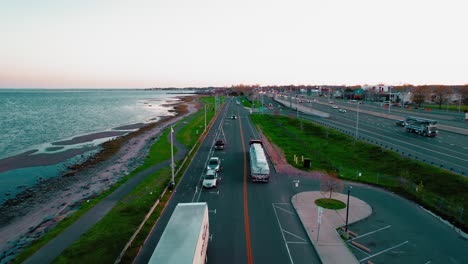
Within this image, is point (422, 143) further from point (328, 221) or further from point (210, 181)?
point (210, 181)

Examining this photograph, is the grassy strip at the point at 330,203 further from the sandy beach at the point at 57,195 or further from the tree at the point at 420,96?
the tree at the point at 420,96

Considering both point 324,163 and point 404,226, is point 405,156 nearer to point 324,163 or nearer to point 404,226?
point 324,163

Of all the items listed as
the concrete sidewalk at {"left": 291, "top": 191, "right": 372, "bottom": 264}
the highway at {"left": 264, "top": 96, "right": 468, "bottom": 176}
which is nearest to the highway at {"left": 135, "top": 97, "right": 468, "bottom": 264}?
the concrete sidewalk at {"left": 291, "top": 191, "right": 372, "bottom": 264}

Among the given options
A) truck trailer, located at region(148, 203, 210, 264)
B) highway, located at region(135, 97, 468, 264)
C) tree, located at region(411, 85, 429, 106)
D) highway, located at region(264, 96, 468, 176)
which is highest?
tree, located at region(411, 85, 429, 106)

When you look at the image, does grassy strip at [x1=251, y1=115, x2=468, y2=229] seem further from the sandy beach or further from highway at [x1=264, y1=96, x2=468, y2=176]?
the sandy beach

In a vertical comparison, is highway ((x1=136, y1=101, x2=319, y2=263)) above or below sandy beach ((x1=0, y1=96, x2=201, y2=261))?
above

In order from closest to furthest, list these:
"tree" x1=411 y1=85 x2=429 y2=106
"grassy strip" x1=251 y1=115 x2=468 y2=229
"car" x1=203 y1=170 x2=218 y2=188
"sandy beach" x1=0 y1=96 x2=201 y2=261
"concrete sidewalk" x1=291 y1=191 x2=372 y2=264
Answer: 1. "concrete sidewalk" x1=291 y1=191 x2=372 y2=264
2. "sandy beach" x1=0 y1=96 x2=201 y2=261
3. "grassy strip" x1=251 y1=115 x2=468 y2=229
4. "car" x1=203 y1=170 x2=218 y2=188
5. "tree" x1=411 y1=85 x2=429 y2=106

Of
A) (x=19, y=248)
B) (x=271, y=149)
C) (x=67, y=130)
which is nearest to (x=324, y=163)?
(x=271, y=149)

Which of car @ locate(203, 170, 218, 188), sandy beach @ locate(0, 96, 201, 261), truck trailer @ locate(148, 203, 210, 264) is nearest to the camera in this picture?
truck trailer @ locate(148, 203, 210, 264)

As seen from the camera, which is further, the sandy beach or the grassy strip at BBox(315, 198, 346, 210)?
the grassy strip at BBox(315, 198, 346, 210)
